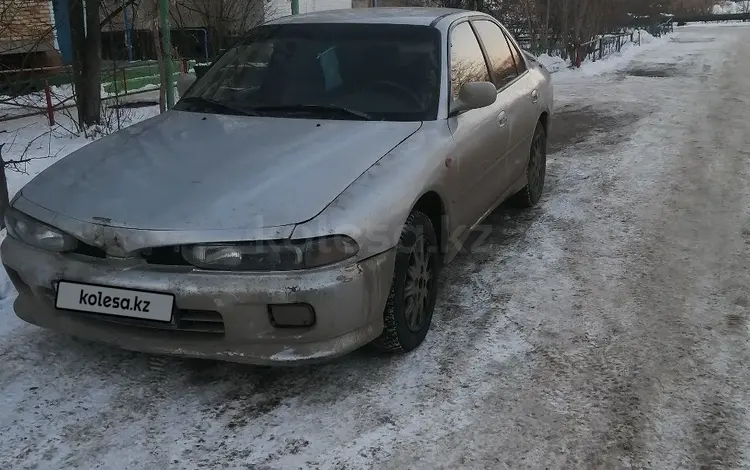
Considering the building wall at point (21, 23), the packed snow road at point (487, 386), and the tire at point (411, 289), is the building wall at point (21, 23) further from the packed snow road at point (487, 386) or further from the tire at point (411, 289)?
the tire at point (411, 289)

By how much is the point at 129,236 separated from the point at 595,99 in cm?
1097

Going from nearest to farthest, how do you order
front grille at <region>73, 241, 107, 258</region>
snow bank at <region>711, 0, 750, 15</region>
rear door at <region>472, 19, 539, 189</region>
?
front grille at <region>73, 241, 107, 258</region>
rear door at <region>472, 19, 539, 189</region>
snow bank at <region>711, 0, 750, 15</region>

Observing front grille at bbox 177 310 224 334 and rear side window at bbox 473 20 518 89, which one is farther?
rear side window at bbox 473 20 518 89

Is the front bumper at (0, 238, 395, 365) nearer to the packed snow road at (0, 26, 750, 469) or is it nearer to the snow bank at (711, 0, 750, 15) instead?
the packed snow road at (0, 26, 750, 469)

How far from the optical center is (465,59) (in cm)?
433

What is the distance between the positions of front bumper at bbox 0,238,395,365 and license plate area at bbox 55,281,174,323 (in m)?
0.03

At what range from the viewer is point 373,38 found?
4137 mm

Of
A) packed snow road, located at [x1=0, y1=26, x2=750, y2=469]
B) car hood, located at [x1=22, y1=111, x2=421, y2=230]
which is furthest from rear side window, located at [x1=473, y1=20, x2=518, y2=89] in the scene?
car hood, located at [x1=22, y1=111, x2=421, y2=230]

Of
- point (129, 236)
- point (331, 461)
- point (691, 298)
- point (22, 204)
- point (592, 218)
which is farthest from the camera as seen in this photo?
point (592, 218)

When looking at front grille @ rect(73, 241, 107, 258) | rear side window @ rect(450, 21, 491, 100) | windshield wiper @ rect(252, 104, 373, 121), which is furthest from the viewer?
rear side window @ rect(450, 21, 491, 100)

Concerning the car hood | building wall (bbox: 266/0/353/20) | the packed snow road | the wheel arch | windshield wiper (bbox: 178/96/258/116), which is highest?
building wall (bbox: 266/0/353/20)

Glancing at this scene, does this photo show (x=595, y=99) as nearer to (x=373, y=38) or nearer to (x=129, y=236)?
(x=373, y=38)

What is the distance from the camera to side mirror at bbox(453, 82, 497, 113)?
381cm

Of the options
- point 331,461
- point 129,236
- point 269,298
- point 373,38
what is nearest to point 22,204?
point 129,236
